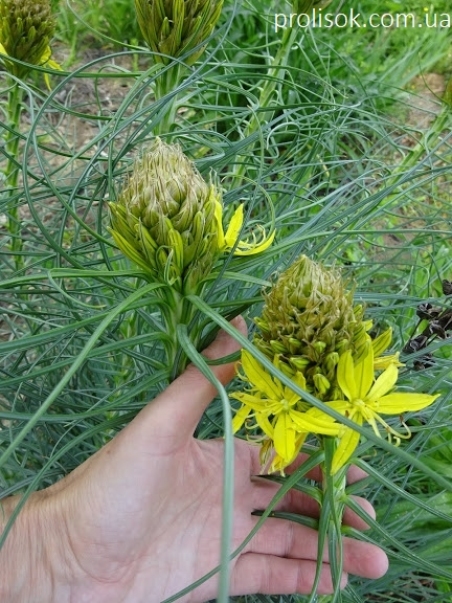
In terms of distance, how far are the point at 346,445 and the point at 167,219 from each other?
26cm

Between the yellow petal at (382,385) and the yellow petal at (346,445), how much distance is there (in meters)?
0.02

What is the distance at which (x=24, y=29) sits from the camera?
33.4 inches

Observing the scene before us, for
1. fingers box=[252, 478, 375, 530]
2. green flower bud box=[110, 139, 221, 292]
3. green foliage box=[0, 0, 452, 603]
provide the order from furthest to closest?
fingers box=[252, 478, 375, 530], green foliage box=[0, 0, 452, 603], green flower bud box=[110, 139, 221, 292]

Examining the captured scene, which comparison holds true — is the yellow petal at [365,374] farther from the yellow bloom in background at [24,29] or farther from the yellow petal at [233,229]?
the yellow bloom in background at [24,29]

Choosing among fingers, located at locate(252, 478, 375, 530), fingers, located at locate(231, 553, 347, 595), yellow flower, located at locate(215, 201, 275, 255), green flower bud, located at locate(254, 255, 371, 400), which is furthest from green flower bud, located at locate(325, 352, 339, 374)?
fingers, located at locate(231, 553, 347, 595)

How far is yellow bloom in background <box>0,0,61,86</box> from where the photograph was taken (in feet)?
2.75

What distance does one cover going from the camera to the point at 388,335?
563 millimetres

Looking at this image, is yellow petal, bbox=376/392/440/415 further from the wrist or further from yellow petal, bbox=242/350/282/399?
the wrist

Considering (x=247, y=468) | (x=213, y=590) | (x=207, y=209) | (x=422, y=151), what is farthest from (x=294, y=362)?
(x=422, y=151)

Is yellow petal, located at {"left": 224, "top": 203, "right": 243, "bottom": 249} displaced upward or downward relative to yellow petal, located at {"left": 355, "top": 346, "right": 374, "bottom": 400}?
→ upward

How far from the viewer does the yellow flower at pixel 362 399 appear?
20.5 inches

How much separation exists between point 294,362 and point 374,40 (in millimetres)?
2012

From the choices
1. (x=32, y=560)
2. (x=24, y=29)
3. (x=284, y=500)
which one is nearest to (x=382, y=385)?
(x=284, y=500)

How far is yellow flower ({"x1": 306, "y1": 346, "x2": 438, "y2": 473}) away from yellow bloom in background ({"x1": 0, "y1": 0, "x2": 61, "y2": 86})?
2.05 ft
